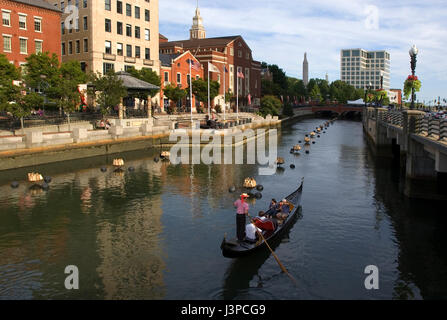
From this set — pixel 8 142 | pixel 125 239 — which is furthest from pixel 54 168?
pixel 125 239

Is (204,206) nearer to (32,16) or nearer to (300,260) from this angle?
(300,260)

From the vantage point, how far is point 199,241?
22547 millimetres

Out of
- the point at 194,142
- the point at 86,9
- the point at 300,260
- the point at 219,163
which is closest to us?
the point at 300,260

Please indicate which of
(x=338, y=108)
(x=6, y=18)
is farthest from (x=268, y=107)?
(x=6, y=18)

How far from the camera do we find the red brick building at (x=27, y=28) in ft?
190

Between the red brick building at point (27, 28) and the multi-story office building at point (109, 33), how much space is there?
8173 mm

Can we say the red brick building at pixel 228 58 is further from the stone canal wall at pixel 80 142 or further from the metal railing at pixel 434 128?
the metal railing at pixel 434 128

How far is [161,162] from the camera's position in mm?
50438

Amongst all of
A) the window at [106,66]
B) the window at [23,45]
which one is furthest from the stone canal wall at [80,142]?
the window at [23,45]

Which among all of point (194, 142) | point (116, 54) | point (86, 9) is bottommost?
point (194, 142)

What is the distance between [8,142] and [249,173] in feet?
79.6

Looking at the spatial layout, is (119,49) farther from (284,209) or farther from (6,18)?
(284,209)

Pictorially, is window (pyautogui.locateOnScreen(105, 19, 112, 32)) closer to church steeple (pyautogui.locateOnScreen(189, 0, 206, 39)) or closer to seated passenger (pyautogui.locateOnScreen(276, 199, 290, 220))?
seated passenger (pyautogui.locateOnScreen(276, 199, 290, 220))

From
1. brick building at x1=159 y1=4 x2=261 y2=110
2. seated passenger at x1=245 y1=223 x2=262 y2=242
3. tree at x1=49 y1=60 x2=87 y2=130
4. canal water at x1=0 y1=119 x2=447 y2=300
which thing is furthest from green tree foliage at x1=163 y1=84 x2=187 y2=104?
seated passenger at x1=245 y1=223 x2=262 y2=242
